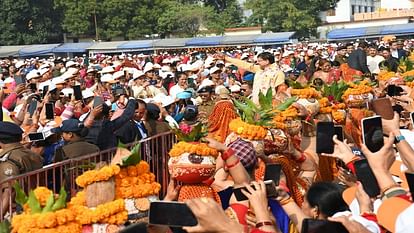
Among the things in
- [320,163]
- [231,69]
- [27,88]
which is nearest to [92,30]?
[231,69]

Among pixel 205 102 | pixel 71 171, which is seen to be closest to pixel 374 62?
pixel 205 102

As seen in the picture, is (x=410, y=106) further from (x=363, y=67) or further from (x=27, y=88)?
(x=363, y=67)

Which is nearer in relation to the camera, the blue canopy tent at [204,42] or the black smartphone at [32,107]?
the black smartphone at [32,107]

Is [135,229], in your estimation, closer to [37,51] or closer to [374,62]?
[374,62]

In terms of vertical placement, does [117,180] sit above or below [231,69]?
above

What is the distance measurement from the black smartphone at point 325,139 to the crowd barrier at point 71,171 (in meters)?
1.49

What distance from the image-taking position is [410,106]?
7.00 metres

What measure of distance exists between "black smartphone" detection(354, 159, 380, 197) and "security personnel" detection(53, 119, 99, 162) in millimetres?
3649

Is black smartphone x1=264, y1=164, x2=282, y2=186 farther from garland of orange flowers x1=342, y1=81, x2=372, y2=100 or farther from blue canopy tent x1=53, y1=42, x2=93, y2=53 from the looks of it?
blue canopy tent x1=53, y1=42, x2=93, y2=53

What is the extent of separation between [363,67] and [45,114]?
9.27 meters

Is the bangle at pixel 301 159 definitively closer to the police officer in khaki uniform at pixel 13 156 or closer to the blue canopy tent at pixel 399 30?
the police officer in khaki uniform at pixel 13 156

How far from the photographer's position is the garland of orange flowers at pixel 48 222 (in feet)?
12.9

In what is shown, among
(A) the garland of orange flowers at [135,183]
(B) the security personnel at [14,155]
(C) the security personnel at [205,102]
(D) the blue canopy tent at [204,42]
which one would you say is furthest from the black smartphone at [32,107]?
(D) the blue canopy tent at [204,42]

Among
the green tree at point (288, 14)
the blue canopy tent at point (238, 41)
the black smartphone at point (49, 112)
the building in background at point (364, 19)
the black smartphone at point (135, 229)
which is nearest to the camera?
the black smartphone at point (135, 229)
